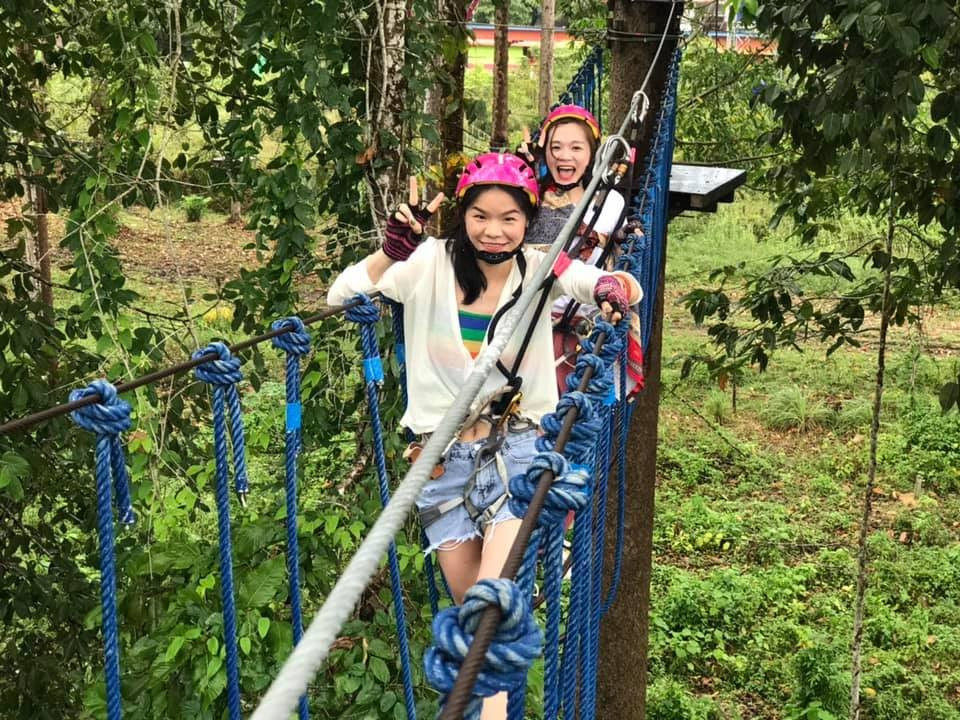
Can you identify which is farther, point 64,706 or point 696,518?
point 696,518

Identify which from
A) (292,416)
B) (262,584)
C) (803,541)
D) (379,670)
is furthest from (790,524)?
(292,416)

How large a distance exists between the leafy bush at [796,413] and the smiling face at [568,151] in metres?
5.24

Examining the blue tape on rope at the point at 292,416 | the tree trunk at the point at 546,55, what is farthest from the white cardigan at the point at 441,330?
the tree trunk at the point at 546,55

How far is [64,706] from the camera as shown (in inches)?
107

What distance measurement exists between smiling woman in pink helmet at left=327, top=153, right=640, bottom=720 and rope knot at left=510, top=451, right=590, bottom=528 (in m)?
0.71

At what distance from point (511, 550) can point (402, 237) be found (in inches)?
39.6

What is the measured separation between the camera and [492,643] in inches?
27.9

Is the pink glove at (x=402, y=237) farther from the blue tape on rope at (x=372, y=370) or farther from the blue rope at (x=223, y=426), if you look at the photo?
the blue rope at (x=223, y=426)

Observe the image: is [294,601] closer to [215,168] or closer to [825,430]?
[215,168]

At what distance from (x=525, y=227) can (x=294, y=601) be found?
69 centimetres

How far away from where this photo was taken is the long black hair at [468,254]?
170cm

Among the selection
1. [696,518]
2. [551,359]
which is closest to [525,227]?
[551,359]

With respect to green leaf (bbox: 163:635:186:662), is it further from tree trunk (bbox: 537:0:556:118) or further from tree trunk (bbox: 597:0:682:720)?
tree trunk (bbox: 537:0:556:118)

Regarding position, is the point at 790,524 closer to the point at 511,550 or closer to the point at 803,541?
the point at 803,541
